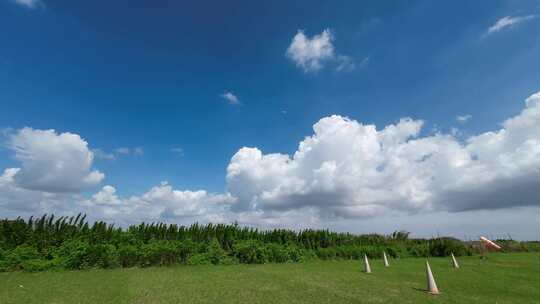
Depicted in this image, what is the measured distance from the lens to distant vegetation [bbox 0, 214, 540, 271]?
16.3 m

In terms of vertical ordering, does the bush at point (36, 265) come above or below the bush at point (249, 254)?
below

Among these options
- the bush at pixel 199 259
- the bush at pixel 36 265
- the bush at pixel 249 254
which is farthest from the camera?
the bush at pixel 249 254

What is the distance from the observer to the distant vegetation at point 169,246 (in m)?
16.3

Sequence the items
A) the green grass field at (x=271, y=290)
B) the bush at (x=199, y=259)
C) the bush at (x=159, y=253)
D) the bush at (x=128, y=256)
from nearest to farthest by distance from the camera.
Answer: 1. the green grass field at (x=271, y=290)
2. the bush at (x=128, y=256)
3. the bush at (x=159, y=253)
4. the bush at (x=199, y=259)

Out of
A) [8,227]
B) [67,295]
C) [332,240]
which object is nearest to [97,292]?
[67,295]

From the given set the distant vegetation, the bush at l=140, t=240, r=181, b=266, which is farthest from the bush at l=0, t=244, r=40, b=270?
the bush at l=140, t=240, r=181, b=266


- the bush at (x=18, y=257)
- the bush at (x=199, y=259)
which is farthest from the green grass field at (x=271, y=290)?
the bush at (x=199, y=259)

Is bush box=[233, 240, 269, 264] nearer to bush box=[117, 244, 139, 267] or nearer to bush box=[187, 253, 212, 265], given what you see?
bush box=[187, 253, 212, 265]

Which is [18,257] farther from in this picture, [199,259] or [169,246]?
[199,259]

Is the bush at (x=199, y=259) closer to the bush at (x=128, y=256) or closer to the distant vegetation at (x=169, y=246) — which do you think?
the distant vegetation at (x=169, y=246)

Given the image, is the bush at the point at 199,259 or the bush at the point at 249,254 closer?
the bush at the point at 199,259

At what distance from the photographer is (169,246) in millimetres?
19359

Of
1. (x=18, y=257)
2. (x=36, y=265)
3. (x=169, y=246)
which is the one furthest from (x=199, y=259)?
(x=18, y=257)

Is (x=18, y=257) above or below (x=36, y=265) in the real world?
above
